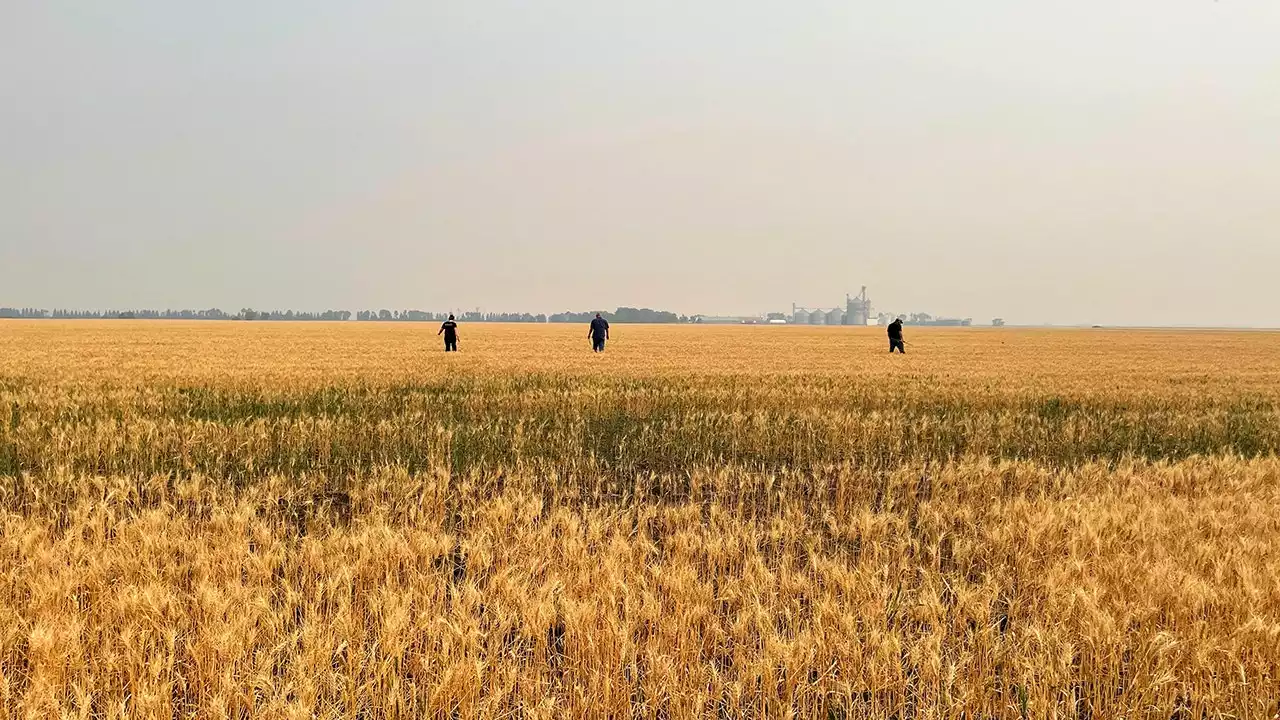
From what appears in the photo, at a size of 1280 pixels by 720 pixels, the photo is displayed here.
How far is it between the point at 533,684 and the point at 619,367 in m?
20.0

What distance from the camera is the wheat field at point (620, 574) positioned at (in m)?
3.17

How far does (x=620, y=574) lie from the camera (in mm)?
4348

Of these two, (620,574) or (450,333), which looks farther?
(450,333)

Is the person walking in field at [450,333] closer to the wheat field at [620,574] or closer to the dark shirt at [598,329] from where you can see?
the dark shirt at [598,329]

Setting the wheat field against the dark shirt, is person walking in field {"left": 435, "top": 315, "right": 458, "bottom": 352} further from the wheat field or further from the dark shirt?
the wheat field

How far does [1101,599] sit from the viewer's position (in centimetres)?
414

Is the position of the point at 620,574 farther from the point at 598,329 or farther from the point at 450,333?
the point at 450,333

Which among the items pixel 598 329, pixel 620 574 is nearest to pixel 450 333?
pixel 598 329

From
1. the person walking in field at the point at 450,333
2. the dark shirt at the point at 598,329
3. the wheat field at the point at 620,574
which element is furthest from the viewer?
the dark shirt at the point at 598,329

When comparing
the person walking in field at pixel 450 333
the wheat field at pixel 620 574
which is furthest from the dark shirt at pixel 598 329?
the wheat field at pixel 620 574

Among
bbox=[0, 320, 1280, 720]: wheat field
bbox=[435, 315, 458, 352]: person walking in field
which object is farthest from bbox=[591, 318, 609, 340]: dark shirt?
bbox=[0, 320, 1280, 720]: wheat field

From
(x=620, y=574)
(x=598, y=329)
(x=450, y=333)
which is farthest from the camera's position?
(x=450, y=333)

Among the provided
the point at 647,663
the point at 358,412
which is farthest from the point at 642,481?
the point at 358,412

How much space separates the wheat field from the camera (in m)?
3.17
